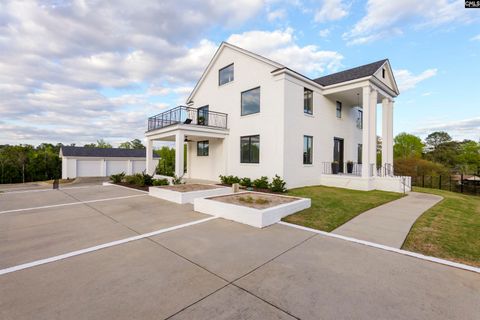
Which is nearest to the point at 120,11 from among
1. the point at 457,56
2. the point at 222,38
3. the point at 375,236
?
the point at 222,38

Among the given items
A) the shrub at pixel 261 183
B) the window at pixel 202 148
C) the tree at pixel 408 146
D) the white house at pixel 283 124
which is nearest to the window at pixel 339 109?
the white house at pixel 283 124

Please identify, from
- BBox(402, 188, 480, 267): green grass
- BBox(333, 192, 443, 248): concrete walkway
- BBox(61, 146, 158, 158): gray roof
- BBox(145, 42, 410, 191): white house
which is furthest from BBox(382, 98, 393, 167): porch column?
BBox(61, 146, 158, 158): gray roof

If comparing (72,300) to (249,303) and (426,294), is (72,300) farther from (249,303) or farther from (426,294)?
(426,294)

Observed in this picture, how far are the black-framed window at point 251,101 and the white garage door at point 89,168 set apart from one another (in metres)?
22.7

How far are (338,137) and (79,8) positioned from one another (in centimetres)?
1574

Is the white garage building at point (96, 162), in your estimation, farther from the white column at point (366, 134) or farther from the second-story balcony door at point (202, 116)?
the white column at point (366, 134)

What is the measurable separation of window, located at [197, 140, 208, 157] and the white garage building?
16.7 metres

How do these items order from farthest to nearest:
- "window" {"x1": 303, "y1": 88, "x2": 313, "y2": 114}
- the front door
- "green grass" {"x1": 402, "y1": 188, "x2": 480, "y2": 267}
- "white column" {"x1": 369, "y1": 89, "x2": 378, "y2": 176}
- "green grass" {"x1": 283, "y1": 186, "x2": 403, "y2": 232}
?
the front door, "window" {"x1": 303, "y1": 88, "x2": 313, "y2": 114}, "white column" {"x1": 369, "y1": 89, "x2": 378, "y2": 176}, "green grass" {"x1": 283, "y1": 186, "x2": 403, "y2": 232}, "green grass" {"x1": 402, "y1": 188, "x2": 480, "y2": 267}

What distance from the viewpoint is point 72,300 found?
242 cm

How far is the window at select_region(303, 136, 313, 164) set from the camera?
1241cm

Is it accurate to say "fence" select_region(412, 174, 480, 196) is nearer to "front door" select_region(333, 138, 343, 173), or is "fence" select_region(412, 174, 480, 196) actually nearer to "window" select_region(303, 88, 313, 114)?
"front door" select_region(333, 138, 343, 173)

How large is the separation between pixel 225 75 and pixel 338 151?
991cm

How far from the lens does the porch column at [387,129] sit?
1439 cm

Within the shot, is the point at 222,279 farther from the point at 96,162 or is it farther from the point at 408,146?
the point at 408,146
